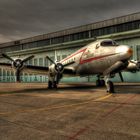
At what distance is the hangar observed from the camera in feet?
136

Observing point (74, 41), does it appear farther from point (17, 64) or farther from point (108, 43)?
point (108, 43)

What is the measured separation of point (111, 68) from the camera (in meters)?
16.0

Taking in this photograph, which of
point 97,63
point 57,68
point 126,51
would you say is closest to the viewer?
point 126,51

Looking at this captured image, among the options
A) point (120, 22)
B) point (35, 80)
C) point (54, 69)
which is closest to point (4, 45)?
point (35, 80)

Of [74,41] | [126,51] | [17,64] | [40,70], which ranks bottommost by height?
[40,70]

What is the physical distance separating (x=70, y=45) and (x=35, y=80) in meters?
20.3

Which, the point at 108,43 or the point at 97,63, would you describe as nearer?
the point at 108,43

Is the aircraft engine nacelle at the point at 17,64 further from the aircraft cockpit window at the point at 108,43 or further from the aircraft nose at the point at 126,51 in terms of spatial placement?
the aircraft nose at the point at 126,51

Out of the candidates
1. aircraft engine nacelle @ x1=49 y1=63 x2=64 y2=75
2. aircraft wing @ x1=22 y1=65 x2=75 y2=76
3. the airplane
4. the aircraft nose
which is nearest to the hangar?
the airplane

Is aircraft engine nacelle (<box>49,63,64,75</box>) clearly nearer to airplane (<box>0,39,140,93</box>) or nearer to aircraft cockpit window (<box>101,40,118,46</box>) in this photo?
airplane (<box>0,39,140,93</box>)

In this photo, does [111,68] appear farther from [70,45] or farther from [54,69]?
[70,45]

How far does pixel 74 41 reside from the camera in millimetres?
52281

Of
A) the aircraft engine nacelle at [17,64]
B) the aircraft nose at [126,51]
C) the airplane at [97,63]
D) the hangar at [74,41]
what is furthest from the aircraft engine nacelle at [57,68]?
the hangar at [74,41]

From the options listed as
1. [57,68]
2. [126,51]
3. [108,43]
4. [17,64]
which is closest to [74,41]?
[57,68]
